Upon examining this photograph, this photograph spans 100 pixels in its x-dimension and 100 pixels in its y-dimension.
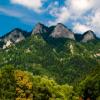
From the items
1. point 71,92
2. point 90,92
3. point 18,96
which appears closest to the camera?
point 18,96

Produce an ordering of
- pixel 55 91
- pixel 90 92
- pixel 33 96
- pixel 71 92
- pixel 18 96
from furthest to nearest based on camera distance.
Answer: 1. pixel 71 92
2. pixel 55 91
3. pixel 90 92
4. pixel 33 96
5. pixel 18 96

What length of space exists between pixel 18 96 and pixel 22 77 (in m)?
9.15

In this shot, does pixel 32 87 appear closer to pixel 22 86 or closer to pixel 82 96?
pixel 22 86

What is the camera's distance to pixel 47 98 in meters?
142

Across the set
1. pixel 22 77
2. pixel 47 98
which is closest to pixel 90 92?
pixel 47 98

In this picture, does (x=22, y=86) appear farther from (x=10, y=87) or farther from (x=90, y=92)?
(x=90, y=92)

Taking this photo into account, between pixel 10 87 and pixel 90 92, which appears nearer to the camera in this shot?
pixel 10 87

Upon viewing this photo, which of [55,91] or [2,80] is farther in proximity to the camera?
[55,91]

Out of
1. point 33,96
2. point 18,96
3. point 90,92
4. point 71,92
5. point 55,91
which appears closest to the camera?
point 18,96

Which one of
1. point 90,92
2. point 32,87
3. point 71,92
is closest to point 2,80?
point 32,87

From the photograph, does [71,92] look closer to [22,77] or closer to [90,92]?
[90,92]

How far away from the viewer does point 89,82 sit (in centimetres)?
15188

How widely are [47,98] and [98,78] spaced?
21494mm

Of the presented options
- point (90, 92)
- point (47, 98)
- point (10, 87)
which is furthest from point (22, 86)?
point (90, 92)
